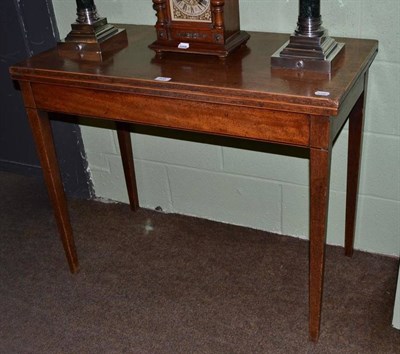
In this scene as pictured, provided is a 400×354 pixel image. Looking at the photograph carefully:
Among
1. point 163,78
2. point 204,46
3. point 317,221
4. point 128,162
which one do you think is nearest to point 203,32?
point 204,46

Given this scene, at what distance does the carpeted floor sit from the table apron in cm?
66

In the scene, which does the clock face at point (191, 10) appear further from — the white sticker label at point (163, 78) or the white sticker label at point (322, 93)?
the white sticker label at point (322, 93)

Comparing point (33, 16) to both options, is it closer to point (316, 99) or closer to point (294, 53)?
point (294, 53)

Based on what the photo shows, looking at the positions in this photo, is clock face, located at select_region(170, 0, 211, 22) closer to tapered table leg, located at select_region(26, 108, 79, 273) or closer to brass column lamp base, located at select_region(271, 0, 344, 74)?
brass column lamp base, located at select_region(271, 0, 344, 74)

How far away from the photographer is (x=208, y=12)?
1579 mm

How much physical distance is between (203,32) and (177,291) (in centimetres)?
87

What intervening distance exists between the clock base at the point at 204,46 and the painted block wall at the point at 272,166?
200 millimetres

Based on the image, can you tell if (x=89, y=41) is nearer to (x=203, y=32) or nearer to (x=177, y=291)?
(x=203, y=32)

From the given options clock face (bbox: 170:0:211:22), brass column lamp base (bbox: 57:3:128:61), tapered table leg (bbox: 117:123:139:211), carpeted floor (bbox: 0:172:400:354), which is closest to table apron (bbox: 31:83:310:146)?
brass column lamp base (bbox: 57:3:128:61)

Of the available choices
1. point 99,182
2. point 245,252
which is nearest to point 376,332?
point 245,252

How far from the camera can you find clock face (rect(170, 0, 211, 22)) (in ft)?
5.17

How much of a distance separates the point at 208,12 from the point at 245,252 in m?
0.92

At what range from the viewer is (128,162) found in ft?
7.50

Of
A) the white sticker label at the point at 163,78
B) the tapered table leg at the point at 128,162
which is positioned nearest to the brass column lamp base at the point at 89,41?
the white sticker label at the point at 163,78
